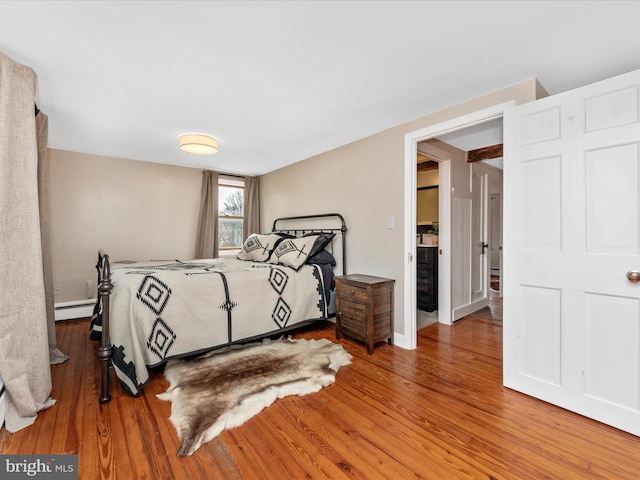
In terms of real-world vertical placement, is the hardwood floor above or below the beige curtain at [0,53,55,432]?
below

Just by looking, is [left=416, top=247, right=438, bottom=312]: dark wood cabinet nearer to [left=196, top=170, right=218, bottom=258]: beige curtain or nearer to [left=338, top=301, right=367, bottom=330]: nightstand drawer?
[left=338, top=301, right=367, bottom=330]: nightstand drawer

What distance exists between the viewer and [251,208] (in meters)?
5.34

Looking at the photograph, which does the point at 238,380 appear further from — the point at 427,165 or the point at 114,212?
the point at 427,165

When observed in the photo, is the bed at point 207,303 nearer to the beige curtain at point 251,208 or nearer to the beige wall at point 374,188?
the beige wall at point 374,188

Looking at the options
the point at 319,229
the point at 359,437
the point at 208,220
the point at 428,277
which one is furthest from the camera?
the point at 208,220

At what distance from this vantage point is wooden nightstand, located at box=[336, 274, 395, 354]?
9.14ft

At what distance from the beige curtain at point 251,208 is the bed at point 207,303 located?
1.49m

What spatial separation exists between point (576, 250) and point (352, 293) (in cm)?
178

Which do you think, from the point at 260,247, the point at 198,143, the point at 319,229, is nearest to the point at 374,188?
the point at 319,229

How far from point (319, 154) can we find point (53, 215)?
3563 millimetres

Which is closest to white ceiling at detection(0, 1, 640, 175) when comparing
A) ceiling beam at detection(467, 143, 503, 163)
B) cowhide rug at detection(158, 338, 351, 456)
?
ceiling beam at detection(467, 143, 503, 163)

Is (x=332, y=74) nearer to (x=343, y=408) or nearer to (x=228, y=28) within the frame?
(x=228, y=28)

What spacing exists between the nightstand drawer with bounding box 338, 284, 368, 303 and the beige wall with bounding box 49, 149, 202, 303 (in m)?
2.99

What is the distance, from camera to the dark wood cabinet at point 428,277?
13.7ft
